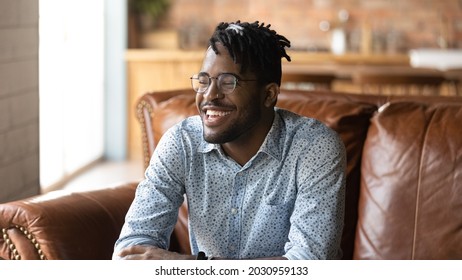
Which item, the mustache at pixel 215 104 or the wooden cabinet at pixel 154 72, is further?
the wooden cabinet at pixel 154 72

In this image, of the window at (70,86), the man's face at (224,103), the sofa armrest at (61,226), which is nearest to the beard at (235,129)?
the man's face at (224,103)

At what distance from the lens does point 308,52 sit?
6633mm

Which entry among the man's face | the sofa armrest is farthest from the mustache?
the sofa armrest

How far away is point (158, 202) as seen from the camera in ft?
6.77

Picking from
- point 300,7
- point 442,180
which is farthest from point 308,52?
point 442,180

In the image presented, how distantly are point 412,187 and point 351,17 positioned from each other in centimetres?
484

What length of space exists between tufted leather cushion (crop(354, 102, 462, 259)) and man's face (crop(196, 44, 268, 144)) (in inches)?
21.0

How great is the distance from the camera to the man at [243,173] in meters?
1.96

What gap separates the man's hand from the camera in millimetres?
1972

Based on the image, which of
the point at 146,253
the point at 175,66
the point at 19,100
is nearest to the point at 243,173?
the point at 146,253

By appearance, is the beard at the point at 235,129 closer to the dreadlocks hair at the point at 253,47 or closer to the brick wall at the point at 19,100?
the dreadlocks hair at the point at 253,47

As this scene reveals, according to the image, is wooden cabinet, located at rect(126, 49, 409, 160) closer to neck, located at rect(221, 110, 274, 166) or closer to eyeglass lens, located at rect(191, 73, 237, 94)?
neck, located at rect(221, 110, 274, 166)

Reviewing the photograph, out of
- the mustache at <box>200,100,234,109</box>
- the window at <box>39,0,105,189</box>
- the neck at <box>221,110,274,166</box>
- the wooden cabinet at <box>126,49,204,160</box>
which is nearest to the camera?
the mustache at <box>200,100,234,109</box>
